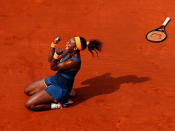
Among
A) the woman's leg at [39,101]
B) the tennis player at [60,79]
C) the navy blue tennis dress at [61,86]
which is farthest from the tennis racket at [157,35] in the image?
the woman's leg at [39,101]

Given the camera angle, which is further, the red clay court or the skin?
the red clay court

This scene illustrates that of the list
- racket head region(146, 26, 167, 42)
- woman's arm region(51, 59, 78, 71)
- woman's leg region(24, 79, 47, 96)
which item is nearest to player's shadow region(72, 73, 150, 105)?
woman's leg region(24, 79, 47, 96)

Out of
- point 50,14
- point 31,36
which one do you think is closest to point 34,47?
point 31,36

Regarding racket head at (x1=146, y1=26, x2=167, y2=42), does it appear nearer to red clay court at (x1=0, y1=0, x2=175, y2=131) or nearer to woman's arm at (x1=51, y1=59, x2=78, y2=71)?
red clay court at (x1=0, y1=0, x2=175, y2=131)

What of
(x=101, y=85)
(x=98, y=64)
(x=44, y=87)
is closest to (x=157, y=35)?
(x=98, y=64)

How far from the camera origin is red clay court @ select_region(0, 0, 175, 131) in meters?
6.18

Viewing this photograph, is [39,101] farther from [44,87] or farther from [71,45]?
[71,45]

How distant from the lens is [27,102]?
624cm

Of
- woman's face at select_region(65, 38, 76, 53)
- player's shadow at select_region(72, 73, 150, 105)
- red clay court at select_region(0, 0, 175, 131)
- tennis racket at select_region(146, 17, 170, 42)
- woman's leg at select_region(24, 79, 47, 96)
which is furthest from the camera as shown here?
tennis racket at select_region(146, 17, 170, 42)

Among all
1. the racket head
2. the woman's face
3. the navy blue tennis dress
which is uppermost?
the woman's face

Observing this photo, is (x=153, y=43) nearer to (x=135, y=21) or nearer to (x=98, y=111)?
(x=135, y=21)

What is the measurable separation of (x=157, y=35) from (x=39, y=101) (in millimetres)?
4405

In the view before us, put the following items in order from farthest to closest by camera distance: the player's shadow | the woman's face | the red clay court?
the player's shadow < the red clay court < the woman's face

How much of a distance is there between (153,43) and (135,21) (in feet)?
3.95
